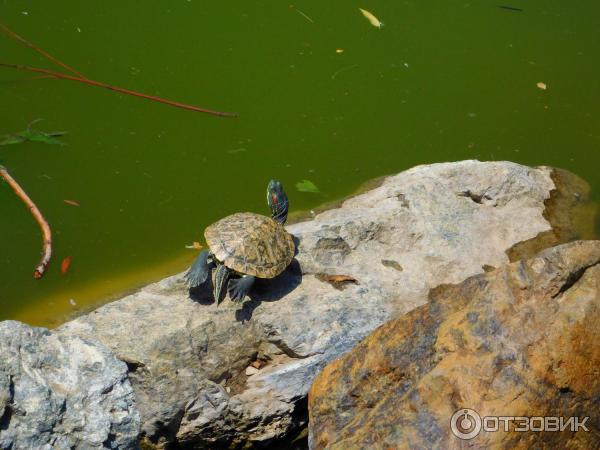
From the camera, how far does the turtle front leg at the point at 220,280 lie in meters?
3.15

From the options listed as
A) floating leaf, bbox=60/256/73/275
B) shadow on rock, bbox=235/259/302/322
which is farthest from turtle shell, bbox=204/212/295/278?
floating leaf, bbox=60/256/73/275

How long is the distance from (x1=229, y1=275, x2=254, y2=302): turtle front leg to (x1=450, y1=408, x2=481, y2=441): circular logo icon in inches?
47.2

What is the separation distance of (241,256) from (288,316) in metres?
0.36

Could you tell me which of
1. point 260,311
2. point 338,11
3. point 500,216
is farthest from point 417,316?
point 338,11

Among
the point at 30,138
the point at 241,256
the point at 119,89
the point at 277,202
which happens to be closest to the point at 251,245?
the point at 241,256

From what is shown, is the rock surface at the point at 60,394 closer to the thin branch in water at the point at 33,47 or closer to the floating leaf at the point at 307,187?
the floating leaf at the point at 307,187

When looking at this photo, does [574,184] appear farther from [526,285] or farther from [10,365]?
[10,365]

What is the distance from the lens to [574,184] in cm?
485

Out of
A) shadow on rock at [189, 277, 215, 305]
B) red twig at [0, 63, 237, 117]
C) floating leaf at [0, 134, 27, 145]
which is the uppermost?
red twig at [0, 63, 237, 117]

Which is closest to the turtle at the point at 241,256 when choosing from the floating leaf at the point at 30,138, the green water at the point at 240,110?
the green water at the point at 240,110

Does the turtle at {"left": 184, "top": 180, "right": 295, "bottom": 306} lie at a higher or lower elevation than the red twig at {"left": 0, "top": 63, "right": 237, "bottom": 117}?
higher

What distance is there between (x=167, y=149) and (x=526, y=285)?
9.38ft

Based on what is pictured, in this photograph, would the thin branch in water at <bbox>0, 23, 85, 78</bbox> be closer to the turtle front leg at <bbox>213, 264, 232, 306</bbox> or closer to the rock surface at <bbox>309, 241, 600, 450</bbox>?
the turtle front leg at <bbox>213, 264, 232, 306</bbox>

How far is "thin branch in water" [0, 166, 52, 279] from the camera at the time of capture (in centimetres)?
378
